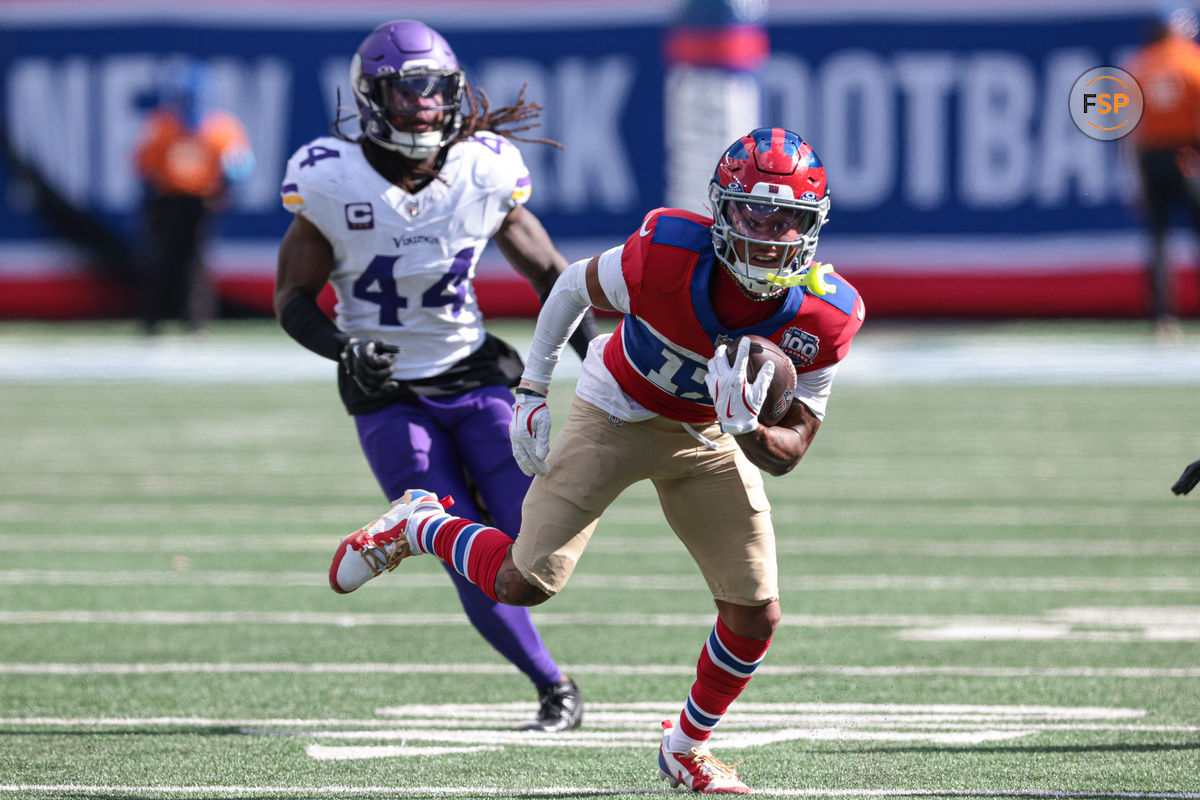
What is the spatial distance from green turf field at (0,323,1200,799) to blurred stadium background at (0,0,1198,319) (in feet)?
17.1

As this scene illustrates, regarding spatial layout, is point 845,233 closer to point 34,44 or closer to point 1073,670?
point 34,44

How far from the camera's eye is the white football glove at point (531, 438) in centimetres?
428

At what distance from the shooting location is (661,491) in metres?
4.27

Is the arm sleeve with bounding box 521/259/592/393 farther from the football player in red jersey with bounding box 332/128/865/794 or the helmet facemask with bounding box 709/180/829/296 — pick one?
the helmet facemask with bounding box 709/180/829/296

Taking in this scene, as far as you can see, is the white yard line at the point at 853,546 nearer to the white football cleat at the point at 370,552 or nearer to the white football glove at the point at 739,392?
the white football cleat at the point at 370,552

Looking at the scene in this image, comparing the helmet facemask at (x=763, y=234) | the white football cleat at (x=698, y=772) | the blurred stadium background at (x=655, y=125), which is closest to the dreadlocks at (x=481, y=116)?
the helmet facemask at (x=763, y=234)

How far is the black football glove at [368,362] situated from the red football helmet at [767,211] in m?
1.04

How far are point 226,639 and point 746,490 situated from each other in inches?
96.3

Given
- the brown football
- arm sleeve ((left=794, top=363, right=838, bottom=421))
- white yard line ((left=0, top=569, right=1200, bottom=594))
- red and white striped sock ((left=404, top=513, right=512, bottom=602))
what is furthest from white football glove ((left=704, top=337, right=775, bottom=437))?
white yard line ((left=0, top=569, right=1200, bottom=594))

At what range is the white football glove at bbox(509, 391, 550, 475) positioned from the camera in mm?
4281

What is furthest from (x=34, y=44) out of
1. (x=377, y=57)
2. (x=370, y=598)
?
(x=377, y=57)

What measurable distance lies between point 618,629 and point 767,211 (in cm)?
259

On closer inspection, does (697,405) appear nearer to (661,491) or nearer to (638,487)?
(661,491)

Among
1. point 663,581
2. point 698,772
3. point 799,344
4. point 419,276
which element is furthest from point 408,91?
point 663,581
